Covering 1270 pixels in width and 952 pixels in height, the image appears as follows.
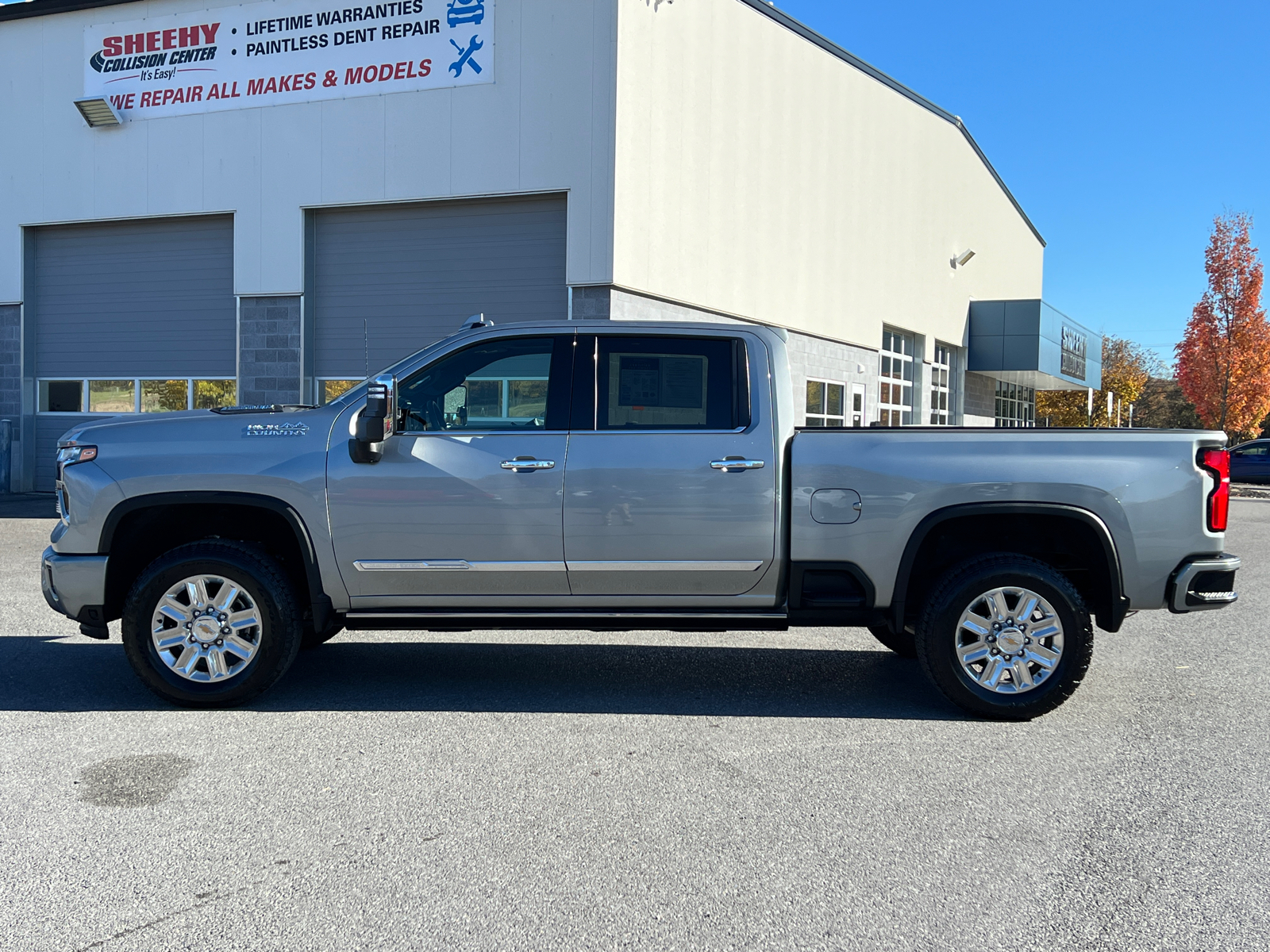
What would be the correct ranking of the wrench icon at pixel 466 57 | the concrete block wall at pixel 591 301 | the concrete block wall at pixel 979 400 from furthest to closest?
the concrete block wall at pixel 979 400 < the wrench icon at pixel 466 57 < the concrete block wall at pixel 591 301

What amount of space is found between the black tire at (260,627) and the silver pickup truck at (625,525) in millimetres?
12

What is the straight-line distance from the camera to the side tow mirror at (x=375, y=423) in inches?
210

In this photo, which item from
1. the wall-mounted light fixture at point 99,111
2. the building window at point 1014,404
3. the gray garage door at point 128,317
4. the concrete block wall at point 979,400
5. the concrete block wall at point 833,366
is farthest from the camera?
the building window at point 1014,404

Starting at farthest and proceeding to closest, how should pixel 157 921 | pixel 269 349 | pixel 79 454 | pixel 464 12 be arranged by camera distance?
pixel 269 349 → pixel 464 12 → pixel 79 454 → pixel 157 921

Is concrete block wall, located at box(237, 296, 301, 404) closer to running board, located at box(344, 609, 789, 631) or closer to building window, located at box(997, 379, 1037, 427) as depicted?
running board, located at box(344, 609, 789, 631)

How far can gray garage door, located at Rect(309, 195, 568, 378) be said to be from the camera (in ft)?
53.4

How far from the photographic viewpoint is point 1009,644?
5441mm

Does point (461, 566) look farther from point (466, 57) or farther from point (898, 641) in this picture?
point (466, 57)

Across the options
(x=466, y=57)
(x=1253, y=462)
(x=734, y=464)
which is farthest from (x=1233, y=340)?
(x=734, y=464)

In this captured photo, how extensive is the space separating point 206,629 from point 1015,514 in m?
4.28

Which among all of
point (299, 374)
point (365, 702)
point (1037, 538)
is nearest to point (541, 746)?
point (365, 702)

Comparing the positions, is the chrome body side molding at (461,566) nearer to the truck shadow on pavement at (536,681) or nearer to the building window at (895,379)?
the truck shadow on pavement at (536,681)

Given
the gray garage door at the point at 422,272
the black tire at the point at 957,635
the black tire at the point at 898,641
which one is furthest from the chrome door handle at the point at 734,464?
the gray garage door at the point at 422,272

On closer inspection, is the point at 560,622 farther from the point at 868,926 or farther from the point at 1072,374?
the point at 1072,374
